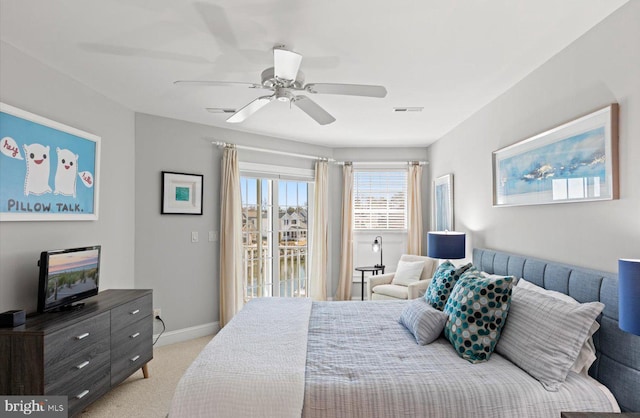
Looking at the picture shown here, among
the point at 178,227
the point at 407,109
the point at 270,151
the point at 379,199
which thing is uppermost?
the point at 407,109

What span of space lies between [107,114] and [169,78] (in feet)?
3.26

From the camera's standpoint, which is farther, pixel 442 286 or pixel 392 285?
pixel 392 285

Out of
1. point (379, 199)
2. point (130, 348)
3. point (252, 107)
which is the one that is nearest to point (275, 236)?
point (379, 199)

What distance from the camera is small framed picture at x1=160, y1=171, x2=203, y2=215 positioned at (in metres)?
4.08

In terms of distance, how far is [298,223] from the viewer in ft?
17.7

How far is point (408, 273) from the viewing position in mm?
4680

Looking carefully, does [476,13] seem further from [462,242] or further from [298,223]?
Answer: [298,223]

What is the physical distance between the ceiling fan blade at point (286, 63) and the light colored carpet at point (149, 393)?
102 inches

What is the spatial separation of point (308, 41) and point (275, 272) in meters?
3.53

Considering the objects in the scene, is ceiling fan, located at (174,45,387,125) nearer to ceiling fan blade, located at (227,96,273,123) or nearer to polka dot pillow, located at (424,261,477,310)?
ceiling fan blade, located at (227,96,273,123)

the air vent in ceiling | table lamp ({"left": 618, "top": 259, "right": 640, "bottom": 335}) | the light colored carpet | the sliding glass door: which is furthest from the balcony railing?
table lamp ({"left": 618, "top": 259, "right": 640, "bottom": 335})

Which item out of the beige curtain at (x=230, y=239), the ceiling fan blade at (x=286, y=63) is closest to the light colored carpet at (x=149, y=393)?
the beige curtain at (x=230, y=239)

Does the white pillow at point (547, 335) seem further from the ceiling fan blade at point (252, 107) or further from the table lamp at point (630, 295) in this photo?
the ceiling fan blade at point (252, 107)

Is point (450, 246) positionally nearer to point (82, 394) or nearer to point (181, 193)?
point (181, 193)
